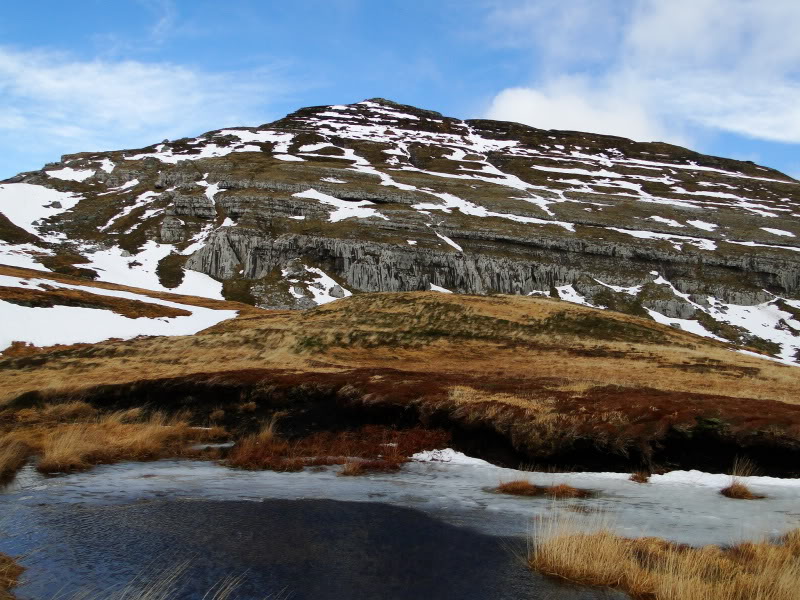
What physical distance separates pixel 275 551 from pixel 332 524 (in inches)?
89.8

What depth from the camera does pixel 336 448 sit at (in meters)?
25.4

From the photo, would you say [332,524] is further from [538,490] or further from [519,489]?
[538,490]

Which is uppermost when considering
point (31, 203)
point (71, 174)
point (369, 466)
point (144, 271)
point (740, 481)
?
point (71, 174)

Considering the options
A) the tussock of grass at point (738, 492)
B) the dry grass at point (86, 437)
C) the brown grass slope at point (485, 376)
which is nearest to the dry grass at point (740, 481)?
the tussock of grass at point (738, 492)

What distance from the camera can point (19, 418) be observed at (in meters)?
30.2

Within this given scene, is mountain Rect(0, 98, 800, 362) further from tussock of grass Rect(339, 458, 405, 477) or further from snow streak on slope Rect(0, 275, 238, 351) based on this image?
tussock of grass Rect(339, 458, 405, 477)

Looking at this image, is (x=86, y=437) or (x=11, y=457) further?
(x=86, y=437)

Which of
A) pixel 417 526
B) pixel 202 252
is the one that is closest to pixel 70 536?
pixel 417 526

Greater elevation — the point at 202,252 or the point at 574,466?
the point at 202,252

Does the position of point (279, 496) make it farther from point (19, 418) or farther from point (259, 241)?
point (259, 241)

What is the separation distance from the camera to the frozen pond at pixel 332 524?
1095 cm

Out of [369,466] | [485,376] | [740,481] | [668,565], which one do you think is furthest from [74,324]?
[668,565]

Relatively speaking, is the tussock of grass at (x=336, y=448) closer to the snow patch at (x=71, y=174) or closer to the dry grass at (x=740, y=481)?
the dry grass at (x=740, y=481)

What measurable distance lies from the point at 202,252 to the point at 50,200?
236 feet
